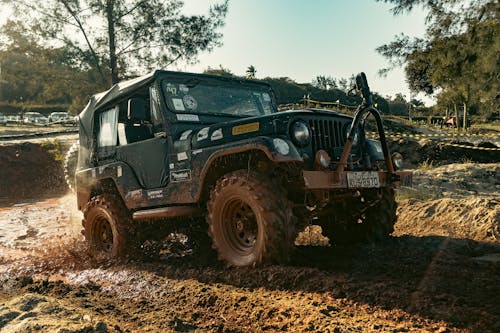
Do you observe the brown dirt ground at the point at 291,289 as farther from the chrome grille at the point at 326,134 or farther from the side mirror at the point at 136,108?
the side mirror at the point at 136,108

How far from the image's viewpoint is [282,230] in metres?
4.21

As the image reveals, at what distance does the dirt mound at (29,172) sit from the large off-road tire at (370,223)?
12966mm

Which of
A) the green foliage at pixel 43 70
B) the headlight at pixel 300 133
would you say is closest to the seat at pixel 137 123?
the headlight at pixel 300 133

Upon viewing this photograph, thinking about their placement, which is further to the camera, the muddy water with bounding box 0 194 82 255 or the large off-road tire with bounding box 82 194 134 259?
the muddy water with bounding box 0 194 82 255

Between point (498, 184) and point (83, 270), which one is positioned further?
point (498, 184)

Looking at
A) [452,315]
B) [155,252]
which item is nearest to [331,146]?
[452,315]

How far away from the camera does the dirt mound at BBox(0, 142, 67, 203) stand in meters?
16.4

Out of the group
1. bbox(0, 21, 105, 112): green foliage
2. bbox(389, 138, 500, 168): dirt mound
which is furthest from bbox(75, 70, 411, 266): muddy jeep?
bbox(0, 21, 105, 112): green foliage

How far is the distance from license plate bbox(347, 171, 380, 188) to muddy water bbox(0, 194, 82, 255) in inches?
221

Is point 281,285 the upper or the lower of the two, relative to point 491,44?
lower

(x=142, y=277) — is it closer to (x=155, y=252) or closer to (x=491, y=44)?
(x=155, y=252)

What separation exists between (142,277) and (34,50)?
14715mm

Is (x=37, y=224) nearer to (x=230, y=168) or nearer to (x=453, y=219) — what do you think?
(x=230, y=168)

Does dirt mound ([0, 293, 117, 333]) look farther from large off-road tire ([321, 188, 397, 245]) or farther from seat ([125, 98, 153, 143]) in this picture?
large off-road tire ([321, 188, 397, 245])
